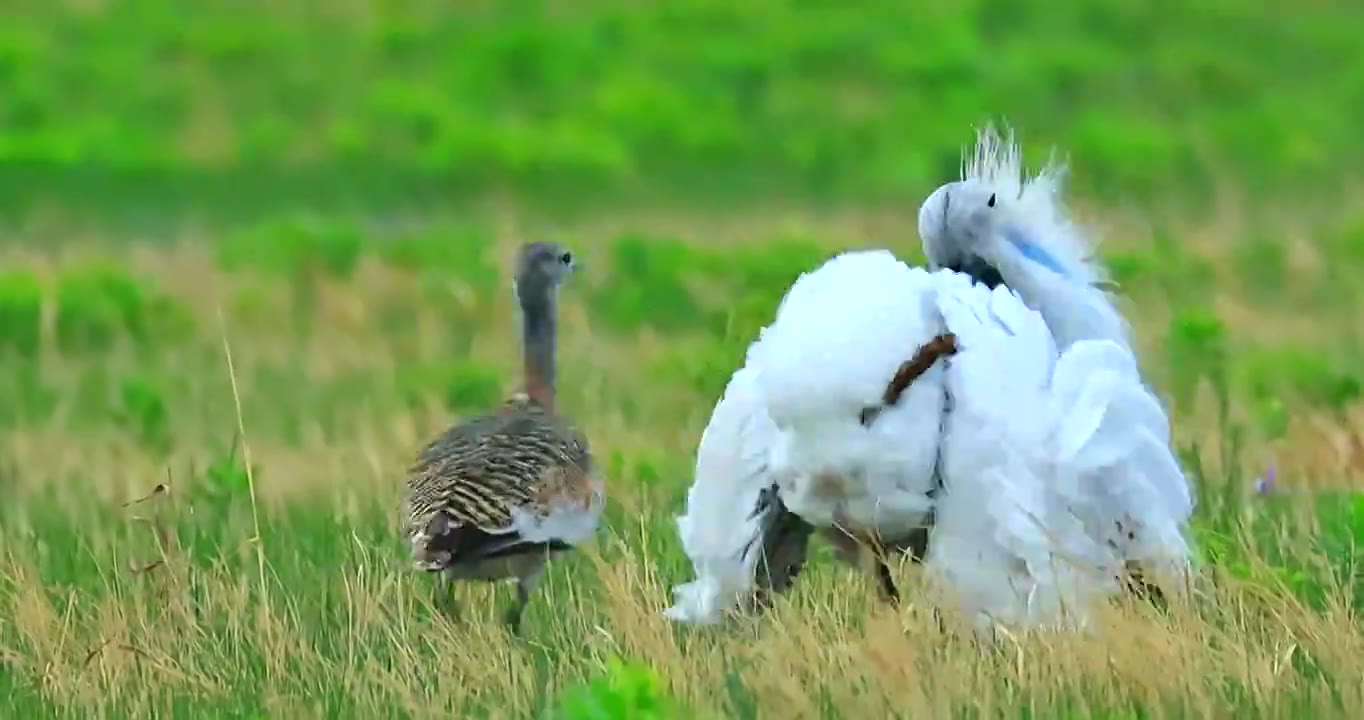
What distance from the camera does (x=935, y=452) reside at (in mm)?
5422

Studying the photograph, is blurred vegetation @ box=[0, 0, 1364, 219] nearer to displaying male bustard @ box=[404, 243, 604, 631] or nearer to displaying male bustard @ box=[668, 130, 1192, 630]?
displaying male bustard @ box=[404, 243, 604, 631]

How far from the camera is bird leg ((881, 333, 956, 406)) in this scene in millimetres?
5328

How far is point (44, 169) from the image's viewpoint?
21516mm

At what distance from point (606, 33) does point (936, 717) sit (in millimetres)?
21350

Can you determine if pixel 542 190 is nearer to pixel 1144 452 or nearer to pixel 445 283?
pixel 445 283

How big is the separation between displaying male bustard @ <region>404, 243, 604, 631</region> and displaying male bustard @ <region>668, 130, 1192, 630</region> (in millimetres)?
775

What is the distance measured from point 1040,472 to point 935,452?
0.22 meters

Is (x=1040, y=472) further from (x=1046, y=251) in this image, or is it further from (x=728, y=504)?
(x=1046, y=251)

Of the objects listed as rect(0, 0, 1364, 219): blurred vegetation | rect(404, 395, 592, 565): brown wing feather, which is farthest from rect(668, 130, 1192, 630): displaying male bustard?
rect(0, 0, 1364, 219): blurred vegetation

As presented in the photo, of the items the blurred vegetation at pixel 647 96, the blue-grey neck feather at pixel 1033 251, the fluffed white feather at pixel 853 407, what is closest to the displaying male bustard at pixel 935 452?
the fluffed white feather at pixel 853 407

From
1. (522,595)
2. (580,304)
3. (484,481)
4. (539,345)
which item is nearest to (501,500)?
(484,481)

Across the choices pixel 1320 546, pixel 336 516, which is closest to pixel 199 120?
pixel 336 516

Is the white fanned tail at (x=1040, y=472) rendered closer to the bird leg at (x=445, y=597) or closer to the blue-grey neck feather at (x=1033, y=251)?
the blue-grey neck feather at (x=1033, y=251)

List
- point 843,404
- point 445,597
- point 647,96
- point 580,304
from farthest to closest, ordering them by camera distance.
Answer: point 647,96 → point 580,304 → point 445,597 → point 843,404
